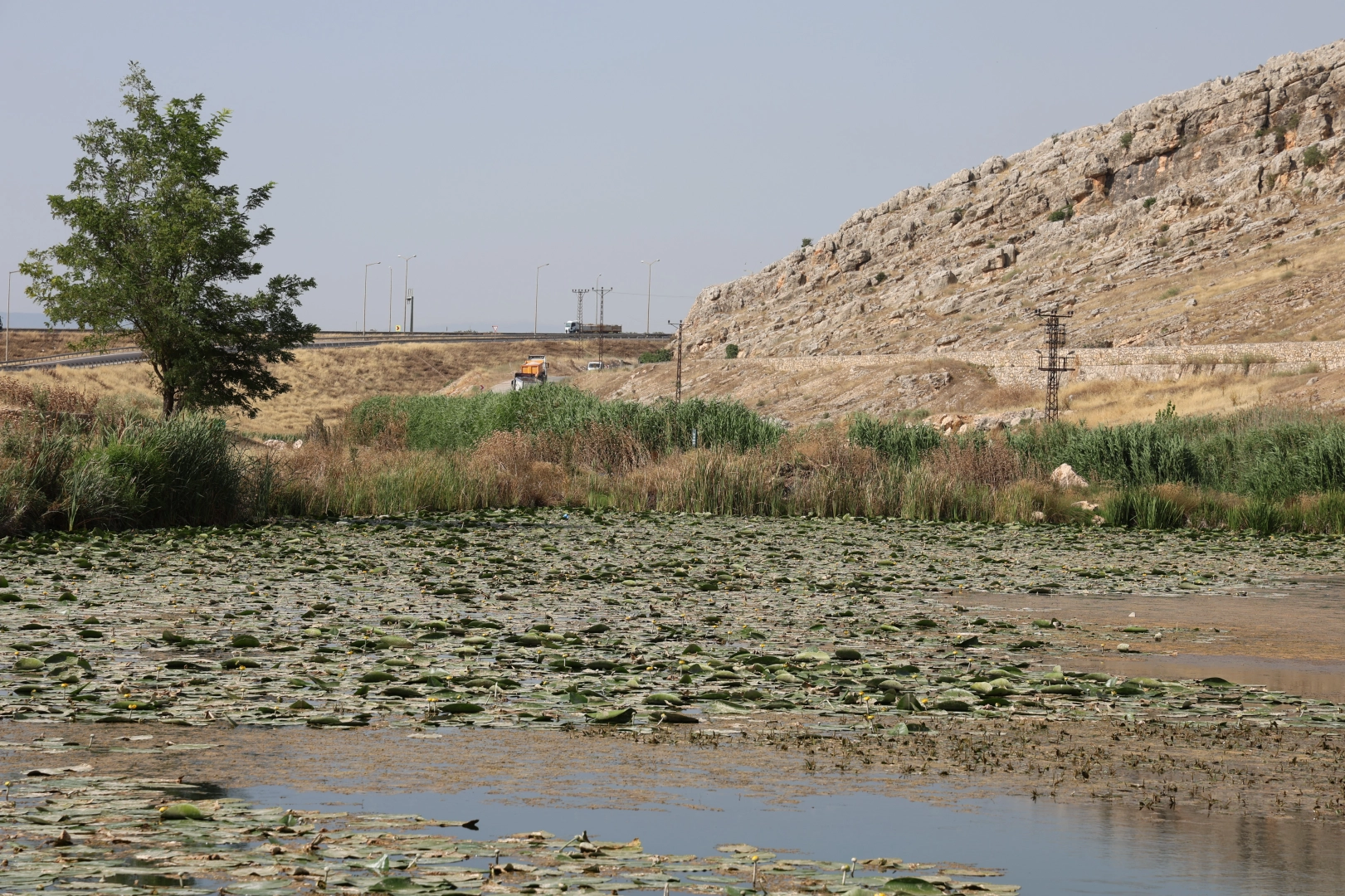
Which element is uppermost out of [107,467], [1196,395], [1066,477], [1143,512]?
[1196,395]

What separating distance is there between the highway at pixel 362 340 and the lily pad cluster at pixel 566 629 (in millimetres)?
53864

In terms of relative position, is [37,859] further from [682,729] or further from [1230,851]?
[1230,851]

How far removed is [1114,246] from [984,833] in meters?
105

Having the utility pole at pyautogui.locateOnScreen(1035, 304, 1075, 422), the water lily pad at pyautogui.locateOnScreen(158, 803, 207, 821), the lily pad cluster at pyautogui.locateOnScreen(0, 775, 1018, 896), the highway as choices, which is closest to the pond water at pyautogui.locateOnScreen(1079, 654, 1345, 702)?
the lily pad cluster at pyautogui.locateOnScreen(0, 775, 1018, 896)

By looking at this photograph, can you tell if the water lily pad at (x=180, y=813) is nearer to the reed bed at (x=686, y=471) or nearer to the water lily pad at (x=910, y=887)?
the water lily pad at (x=910, y=887)

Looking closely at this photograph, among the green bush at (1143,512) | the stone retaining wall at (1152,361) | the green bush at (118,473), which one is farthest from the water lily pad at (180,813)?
the stone retaining wall at (1152,361)

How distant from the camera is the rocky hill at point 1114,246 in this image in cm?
8119

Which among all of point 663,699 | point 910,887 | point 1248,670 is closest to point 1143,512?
point 1248,670

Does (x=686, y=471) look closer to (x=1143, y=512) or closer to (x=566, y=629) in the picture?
(x=1143, y=512)

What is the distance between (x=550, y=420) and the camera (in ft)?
108

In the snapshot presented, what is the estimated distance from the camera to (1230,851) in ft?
16.7

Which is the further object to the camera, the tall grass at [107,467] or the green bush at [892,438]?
the green bush at [892,438]

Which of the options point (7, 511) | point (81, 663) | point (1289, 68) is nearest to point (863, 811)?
point (81, 663)

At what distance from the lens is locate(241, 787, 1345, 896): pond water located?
15.8 feet
